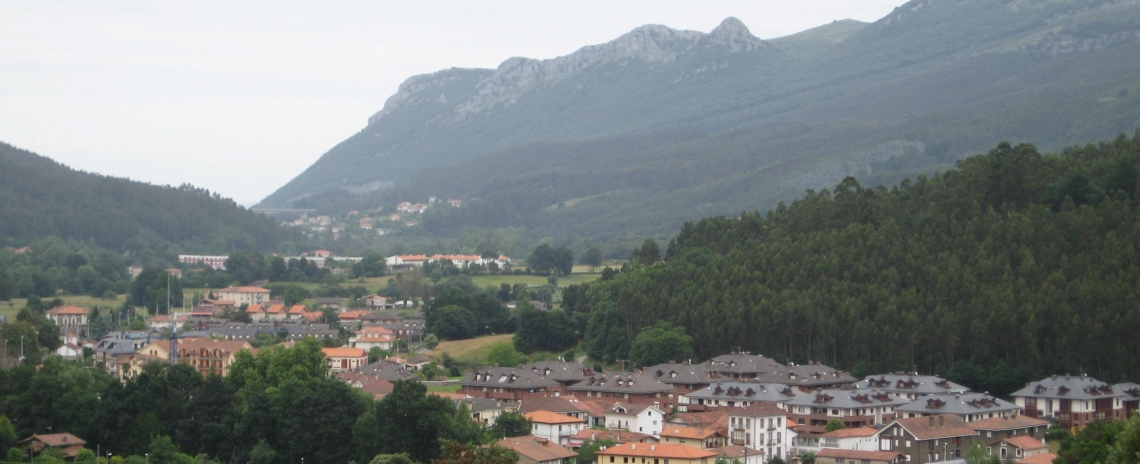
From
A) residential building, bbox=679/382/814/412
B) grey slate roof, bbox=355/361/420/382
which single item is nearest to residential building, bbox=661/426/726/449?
residential building, bbox=679/382/814/412

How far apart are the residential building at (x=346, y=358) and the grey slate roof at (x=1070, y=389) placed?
3693 centimetres

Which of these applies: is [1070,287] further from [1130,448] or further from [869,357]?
[1130,448]

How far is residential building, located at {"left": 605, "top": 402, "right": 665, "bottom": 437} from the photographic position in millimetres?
58594

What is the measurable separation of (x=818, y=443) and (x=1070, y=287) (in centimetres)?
1635

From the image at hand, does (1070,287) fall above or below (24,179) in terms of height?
below

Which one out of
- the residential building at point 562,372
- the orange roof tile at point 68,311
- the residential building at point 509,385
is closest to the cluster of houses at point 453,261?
the orange roof tile at point 68,311

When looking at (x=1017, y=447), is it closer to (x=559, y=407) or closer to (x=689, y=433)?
(x=689, y=433)

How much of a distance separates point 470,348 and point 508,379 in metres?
18.8

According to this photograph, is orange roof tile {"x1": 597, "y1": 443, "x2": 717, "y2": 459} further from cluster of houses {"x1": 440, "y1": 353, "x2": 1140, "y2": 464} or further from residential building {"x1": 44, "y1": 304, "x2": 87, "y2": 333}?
residential building {"x1": 44, "y1": 304, "x2": 87, "y2": 333}

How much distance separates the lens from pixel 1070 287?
6381 centimetres

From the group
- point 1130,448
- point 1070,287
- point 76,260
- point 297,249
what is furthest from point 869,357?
point 297,249

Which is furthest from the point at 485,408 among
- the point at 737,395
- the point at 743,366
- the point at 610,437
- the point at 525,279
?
the point at 525,279

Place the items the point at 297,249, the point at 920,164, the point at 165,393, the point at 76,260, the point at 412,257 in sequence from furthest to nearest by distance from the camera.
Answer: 1. the point at 297,249
2. the point at 920,164
3. the point at 412,257
4. the point at 76,260
5. the point at 165,393

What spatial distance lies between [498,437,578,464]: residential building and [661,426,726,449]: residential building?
362 centimetres
